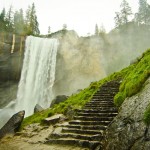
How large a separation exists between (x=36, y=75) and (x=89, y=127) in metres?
29.5

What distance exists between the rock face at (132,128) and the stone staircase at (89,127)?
4.97 ft

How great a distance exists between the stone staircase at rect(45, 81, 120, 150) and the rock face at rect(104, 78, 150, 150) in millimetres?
1514

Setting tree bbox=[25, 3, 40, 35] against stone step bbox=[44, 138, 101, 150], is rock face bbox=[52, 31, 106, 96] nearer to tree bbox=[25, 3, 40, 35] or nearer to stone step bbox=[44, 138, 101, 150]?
tree bbox=[25, 3, 40, 35]

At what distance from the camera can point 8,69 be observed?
4100cm

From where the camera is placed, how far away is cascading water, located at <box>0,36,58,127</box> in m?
39.2

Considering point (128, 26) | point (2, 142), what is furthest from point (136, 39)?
point (2, 142)

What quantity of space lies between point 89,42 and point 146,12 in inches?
1246

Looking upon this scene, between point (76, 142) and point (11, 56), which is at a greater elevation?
point (11, 56)

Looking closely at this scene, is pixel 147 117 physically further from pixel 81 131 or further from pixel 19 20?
pixel 19 20

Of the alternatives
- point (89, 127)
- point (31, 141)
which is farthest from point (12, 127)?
point (89, 127)

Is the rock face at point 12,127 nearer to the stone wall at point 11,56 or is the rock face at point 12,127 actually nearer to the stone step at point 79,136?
the stone step at point 79,136

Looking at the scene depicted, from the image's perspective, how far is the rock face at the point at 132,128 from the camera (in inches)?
288

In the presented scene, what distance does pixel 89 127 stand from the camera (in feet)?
41.5

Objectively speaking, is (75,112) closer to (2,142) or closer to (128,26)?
(2,142)
